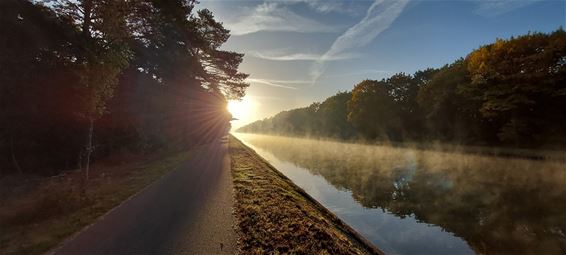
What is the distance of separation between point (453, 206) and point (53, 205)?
1585cm

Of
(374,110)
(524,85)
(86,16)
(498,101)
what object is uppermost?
(524,85)

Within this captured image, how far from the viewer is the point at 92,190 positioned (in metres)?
13.5

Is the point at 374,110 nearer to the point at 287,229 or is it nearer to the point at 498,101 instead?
the point at 498,101

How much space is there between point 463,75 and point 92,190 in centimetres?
4850

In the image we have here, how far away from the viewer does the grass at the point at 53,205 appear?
7.87 m

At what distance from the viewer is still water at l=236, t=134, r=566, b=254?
955cm

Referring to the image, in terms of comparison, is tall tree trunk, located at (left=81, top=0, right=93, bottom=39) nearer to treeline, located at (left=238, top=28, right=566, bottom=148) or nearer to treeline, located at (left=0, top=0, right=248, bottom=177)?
treeline, located at (left=0, top=0, right=248, bottom=177)

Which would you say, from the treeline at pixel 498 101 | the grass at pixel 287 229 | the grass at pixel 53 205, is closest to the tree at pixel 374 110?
the treeline at pixel 498 101

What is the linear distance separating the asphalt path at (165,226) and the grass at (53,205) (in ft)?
1.81

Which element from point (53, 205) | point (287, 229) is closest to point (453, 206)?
point (287, 229)

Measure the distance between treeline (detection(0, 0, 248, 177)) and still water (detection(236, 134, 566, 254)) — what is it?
11602 millimetres

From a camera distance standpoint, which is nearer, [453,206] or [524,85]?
[453,206]

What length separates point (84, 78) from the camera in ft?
36.3

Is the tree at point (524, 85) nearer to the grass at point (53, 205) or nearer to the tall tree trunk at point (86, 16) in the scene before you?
the grass at point (53, 205)
